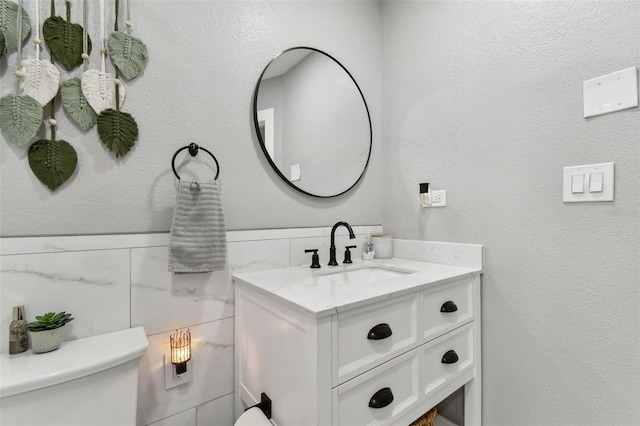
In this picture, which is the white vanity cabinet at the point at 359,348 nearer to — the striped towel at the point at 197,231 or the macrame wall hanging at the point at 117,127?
the striped towel at the point at 197,231

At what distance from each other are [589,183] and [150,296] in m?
1.53

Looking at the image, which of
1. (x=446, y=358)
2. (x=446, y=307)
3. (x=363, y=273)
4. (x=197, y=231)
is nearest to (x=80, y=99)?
(x=197, y=231)

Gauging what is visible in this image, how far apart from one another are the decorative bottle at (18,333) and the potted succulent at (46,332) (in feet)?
0.05

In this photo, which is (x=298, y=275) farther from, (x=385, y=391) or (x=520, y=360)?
(x=520, y=360)

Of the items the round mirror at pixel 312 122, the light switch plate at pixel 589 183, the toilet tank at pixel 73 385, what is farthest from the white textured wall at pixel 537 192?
the toilet tank at pixel 73 385

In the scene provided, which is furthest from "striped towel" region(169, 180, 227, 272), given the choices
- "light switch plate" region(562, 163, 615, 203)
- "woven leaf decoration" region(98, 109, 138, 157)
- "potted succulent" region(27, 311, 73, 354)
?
"light switch plate" region(562, 163, 615, 203)

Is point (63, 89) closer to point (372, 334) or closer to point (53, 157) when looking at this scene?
point (53, 157)

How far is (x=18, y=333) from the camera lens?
0.77 meters

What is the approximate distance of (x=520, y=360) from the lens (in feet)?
3.72

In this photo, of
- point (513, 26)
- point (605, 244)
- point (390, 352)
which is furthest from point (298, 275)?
point (513, 26)

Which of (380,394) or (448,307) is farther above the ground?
(448,307)

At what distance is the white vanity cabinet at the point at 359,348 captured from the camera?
2.48 ft

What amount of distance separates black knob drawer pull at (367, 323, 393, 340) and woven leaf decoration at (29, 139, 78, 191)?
1.02 metres

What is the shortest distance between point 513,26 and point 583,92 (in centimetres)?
40
